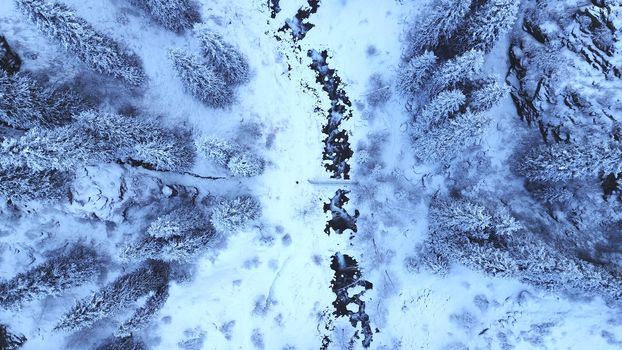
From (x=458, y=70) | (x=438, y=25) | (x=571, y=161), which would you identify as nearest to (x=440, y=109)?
(x=458, y=70)

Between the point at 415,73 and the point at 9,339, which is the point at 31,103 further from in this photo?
the point at 415,73

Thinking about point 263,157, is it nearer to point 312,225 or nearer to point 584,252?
point 312,225

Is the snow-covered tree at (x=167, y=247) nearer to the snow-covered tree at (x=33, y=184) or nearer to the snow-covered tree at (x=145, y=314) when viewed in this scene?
the snow-covered tree at (x=145, y=314)

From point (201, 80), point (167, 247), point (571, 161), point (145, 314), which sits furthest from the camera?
point (145, 314)

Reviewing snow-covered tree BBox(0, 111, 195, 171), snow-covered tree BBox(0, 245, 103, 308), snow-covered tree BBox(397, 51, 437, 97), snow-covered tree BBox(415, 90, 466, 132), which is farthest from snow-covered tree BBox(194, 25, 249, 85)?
snow-covered tree BBox(0, 245, 103, 308)

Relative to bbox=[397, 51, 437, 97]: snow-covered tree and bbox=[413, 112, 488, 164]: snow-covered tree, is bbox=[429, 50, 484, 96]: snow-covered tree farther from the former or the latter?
bbox=[413, 112, 488, 164]: snow-covered tree

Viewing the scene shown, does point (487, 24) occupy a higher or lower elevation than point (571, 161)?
higher

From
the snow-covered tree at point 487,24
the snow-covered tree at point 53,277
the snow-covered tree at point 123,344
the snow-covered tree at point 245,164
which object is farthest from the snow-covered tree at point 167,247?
the snow-covered tree at point 487,24
